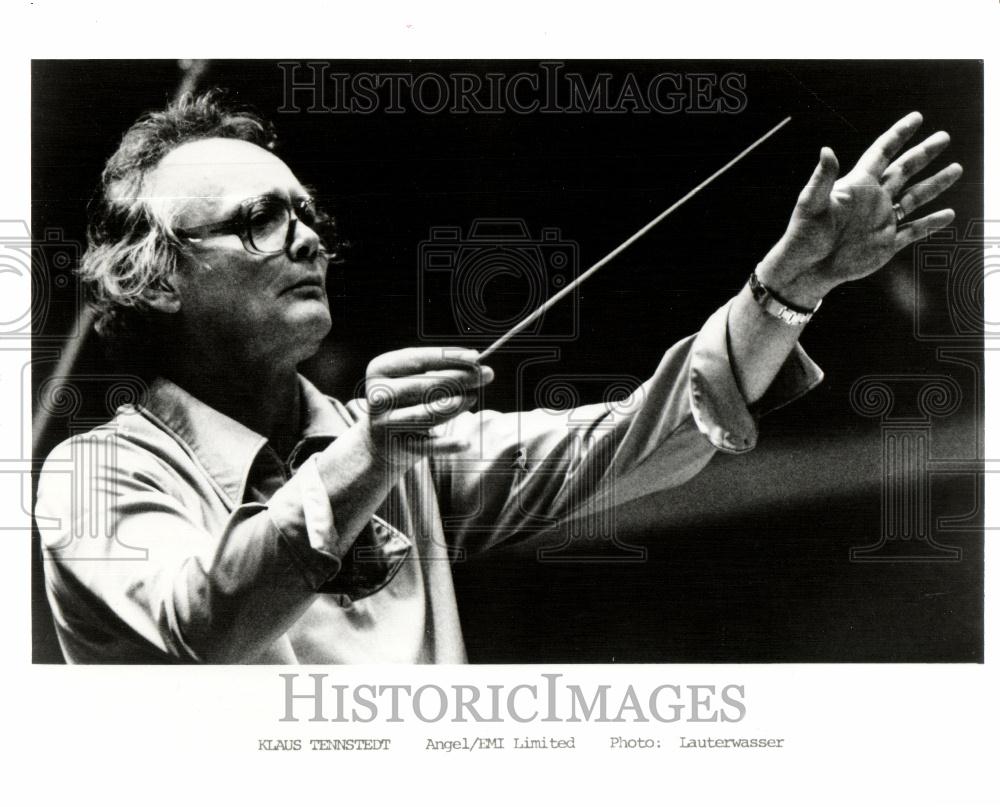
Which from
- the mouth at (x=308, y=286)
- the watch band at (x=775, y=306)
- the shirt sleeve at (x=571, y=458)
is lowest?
Answer: the shirt sleeve at (x=571, y=458)

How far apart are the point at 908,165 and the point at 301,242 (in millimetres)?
1658

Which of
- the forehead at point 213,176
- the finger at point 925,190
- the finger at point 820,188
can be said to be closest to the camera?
the finger at point 820,188

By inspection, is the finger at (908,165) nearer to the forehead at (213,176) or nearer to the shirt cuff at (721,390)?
the shirt cuff at (721,390)

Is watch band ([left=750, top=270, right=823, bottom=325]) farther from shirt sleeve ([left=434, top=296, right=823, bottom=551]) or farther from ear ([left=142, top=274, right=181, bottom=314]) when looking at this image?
ear ([left=142, top=274, right=181, bottom=314])

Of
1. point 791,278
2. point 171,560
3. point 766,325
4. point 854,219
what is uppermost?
point 854,219

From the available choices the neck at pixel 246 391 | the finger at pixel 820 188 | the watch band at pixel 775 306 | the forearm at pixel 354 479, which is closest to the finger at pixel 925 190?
the finger at pixel 820 188

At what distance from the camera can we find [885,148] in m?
2.70

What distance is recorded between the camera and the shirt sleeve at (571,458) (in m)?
2.80

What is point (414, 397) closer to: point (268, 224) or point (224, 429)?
point (224, 429)

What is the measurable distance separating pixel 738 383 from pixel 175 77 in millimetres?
1802

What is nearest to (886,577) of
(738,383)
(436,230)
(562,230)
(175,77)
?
(738,383)

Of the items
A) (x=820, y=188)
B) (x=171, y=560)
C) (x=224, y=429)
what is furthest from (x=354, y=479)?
(x=820, y=188)
